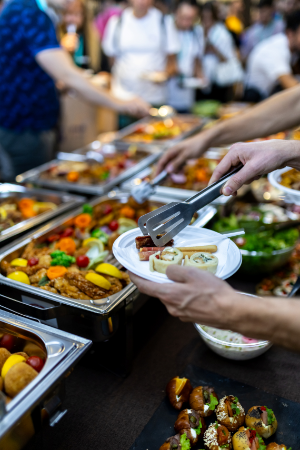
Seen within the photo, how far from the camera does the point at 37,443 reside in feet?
3.59

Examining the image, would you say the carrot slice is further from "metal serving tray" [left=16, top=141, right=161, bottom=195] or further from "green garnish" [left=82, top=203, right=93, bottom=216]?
"metal serving tray" [left=16, top=141, right=161, bottom=195]

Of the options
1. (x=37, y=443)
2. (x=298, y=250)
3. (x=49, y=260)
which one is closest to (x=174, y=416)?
(x=37, y=443)

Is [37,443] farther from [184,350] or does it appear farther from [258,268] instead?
[258,268]

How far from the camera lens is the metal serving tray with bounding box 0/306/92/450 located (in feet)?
2.59

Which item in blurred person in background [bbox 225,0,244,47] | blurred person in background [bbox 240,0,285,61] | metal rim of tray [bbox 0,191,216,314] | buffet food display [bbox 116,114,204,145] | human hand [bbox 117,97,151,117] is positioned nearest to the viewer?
metal rim of tray [bbox 0,191,216,314]

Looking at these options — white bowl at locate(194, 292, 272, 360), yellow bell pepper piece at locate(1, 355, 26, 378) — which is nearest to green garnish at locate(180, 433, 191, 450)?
white bowl at locate(194, 292, 272, 360)

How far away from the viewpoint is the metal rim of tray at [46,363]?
79 cm

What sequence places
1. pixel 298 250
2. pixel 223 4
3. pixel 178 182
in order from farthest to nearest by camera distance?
1. pixel 223 4
2. pixel 178 182
3. pixel 298 250

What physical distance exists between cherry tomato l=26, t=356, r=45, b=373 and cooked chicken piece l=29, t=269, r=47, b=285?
1.54 feet

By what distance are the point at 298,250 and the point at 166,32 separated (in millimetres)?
3174

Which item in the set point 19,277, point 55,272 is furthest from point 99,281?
point 19,277

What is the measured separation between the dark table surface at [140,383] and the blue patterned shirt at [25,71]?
188cm

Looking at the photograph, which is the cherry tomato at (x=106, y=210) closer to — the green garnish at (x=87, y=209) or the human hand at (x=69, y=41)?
the green garnish at (x=87, y=209)

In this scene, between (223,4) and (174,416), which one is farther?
(223,4)
